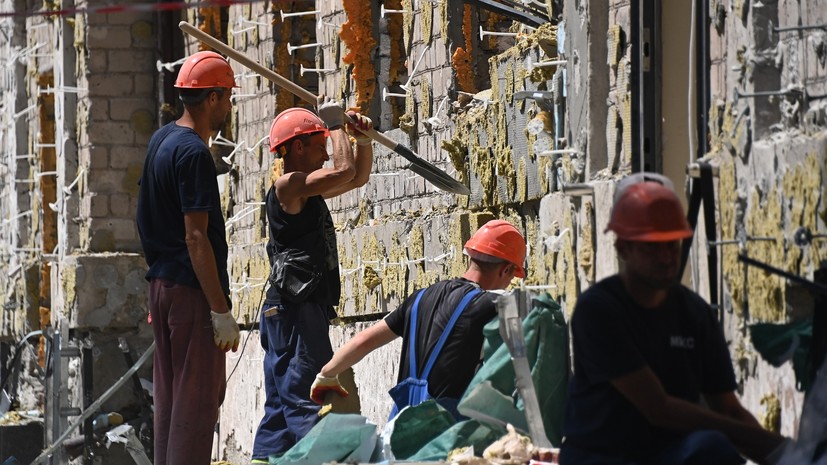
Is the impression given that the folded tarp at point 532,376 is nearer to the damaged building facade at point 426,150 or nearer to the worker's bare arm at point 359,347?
the damaged building facade at point 426,150

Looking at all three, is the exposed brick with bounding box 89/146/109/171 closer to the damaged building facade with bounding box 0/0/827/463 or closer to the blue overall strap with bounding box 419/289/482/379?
the damaged building facade with bounding box 0/0/827/463

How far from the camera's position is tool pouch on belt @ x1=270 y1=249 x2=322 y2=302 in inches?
293

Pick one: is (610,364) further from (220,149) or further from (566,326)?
(220,149)

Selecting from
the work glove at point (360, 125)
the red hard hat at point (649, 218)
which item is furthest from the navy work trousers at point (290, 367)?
the red hard hat at point (649, 218)

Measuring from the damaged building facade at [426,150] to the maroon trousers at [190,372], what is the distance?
49.9 inches

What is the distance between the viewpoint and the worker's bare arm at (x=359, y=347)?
6.65 meters

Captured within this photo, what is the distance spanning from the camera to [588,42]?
22.1 ft

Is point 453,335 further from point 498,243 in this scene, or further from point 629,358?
point 629,358

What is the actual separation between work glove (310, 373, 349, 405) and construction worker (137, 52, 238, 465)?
0.39m

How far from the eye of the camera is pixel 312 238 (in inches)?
299

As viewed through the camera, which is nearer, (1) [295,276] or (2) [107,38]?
(1) [295,276]

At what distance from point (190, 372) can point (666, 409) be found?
2992mm

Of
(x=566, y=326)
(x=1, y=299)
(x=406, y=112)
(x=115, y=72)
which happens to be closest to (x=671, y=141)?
(x=566, y=326)

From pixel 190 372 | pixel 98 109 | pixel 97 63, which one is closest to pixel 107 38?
pixel 97 63
